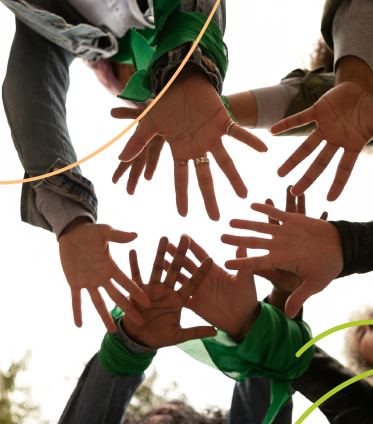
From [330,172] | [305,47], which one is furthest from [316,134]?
[305,47]

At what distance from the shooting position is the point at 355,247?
69 cm

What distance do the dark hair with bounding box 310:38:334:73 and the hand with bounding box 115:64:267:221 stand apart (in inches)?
34.0

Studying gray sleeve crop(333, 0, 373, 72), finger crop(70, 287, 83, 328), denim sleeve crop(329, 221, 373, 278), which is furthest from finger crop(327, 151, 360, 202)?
finger crop(70, 287, 83, 328)

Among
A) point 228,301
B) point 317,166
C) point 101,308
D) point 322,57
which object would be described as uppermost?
point 322,57

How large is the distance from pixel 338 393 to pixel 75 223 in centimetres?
78

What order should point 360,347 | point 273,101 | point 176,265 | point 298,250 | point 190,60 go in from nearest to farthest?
1. point 190,60
2. point 298,250
3. point 176,265
4. point 273,101
5. point 360,347

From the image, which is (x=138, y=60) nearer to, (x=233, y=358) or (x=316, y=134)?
(x=316, y=134)

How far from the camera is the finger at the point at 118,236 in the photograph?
70 centimetres

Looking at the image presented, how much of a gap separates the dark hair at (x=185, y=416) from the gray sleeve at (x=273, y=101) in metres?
0.98

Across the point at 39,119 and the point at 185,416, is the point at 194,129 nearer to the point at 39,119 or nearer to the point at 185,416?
the point at 39,119

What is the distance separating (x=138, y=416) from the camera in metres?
1.24

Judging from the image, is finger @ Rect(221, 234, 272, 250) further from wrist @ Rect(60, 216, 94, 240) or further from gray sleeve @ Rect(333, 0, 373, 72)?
gray sleeve @ Rect(333, 0, 373, 72)

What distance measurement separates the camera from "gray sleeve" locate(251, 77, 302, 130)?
1.04 metres

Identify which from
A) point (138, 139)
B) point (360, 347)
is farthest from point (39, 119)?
point (360, 347)
